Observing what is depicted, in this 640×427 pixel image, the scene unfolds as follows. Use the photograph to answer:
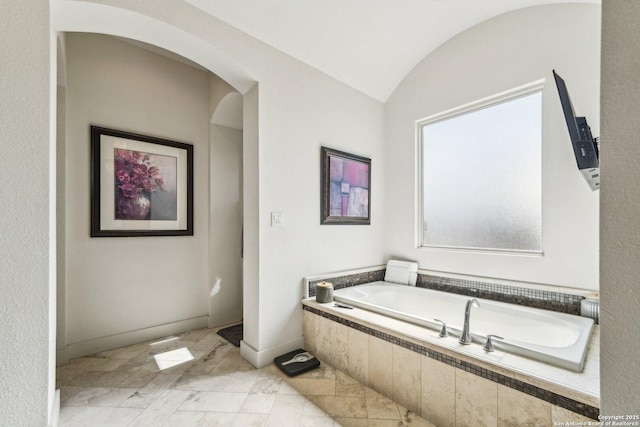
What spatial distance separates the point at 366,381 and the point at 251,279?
114 cm

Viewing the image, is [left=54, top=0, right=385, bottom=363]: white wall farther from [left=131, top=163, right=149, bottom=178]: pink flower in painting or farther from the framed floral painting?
[left=131, top=163, right=149, bottom=178]: pink flower in painting

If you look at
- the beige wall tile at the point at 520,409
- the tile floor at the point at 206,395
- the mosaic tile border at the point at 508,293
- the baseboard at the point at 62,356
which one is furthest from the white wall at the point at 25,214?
the mosaic tile border at the point at 508,293

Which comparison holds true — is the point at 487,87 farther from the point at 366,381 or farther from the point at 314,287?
the point at 366,381

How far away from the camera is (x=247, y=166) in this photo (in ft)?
7.48

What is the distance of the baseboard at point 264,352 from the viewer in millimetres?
2133

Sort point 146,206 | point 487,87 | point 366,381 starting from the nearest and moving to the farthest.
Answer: point 366,381, point 487,87, point 146,206

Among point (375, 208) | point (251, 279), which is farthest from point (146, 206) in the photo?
point (375, 208)

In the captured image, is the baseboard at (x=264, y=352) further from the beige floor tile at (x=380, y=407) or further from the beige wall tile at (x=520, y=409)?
the beige wall tile at (x=520, y=409)

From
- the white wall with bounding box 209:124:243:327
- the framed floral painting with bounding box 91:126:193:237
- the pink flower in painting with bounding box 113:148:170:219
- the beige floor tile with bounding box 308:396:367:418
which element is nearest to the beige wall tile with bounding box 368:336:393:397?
the beige floor tile with bounding box 308:396:367:418

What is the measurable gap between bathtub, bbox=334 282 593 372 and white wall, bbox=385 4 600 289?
319mm

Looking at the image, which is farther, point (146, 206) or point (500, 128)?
point (146, 206)

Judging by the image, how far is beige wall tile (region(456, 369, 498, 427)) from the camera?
51.4 inches

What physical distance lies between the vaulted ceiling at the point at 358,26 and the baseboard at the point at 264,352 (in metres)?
2.49

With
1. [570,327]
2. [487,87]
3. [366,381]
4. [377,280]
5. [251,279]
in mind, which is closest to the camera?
[570,327]
